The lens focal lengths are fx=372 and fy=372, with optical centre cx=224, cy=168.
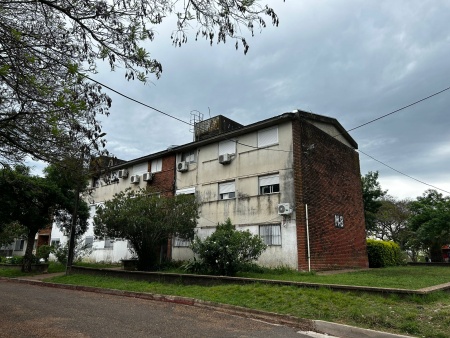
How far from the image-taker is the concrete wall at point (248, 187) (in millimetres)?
17328

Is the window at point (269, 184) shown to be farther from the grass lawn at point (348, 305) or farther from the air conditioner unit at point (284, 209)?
the grass lawn at point (348, 305)

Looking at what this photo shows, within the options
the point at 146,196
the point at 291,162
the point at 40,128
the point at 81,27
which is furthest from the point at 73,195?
the point at 81,27

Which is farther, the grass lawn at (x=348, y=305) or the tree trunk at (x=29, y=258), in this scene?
the tree trunk at (x=29, y=258)

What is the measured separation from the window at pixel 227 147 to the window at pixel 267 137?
180 centimetres

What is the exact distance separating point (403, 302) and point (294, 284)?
303 cm

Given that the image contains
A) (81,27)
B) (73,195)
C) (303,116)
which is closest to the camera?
(81,27)

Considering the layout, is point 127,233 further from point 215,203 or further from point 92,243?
point 92,243

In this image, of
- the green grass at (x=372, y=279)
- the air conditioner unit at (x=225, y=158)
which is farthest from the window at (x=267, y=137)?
the green grass at (x=372, y=279)

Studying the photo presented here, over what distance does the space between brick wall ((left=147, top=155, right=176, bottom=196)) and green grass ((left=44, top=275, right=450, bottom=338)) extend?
40.6 feet

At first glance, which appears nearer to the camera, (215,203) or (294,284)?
(294,284)

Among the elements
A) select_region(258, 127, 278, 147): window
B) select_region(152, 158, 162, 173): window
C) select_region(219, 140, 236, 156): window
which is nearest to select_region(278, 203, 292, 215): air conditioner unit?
select_region(258, 127, 278, 147): window

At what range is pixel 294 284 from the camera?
34.3 ft

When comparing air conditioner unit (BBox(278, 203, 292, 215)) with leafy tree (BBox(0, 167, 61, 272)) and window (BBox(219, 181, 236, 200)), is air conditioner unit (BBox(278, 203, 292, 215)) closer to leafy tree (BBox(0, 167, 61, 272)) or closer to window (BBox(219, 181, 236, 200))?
window (BBox(219, 181, 236, 200))

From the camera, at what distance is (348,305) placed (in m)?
8.12
